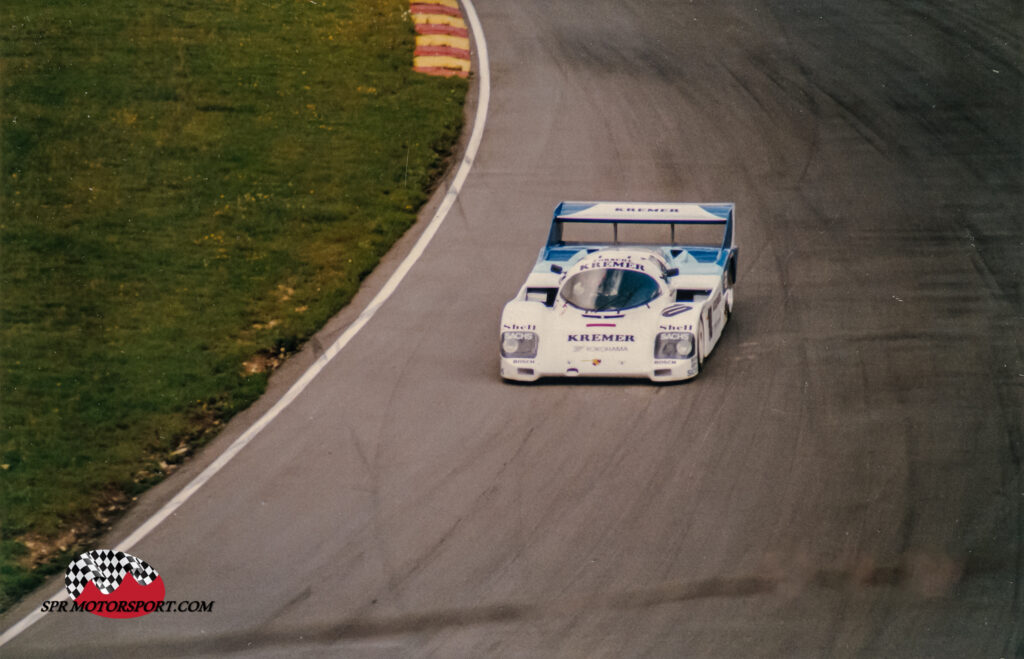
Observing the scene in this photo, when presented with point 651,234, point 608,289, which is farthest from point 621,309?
point 651,234

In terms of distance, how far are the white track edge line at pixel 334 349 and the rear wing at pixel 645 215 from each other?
8.33ft

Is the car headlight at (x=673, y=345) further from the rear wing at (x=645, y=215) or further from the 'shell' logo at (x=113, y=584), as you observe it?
the 'shell' logo at (x=113, y=584)

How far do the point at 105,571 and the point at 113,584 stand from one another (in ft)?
1.04

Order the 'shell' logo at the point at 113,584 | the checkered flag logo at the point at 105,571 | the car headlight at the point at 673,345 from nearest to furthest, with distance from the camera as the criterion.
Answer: the 'shell' logo at the point at 113,584
the checkered flag logo at the point at 105,571
the car headlight at the point at 673,345

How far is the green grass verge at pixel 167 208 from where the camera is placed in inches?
620

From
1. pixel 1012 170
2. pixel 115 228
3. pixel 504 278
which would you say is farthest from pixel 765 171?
pixel 115 228

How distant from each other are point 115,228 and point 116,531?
7423 millimetres

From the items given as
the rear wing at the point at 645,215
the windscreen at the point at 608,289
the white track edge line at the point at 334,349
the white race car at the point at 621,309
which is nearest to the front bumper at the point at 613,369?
the white race car at the point at 621,309

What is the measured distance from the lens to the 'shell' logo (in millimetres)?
12398

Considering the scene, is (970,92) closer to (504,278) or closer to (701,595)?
(504,278)

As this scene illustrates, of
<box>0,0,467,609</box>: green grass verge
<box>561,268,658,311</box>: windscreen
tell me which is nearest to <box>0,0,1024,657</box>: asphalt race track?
<box>0,0,467,609</box>: green grass verge

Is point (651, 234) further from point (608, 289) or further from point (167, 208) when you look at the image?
point (167, 208)

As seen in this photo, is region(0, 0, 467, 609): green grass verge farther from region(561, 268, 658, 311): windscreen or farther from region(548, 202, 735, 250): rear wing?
region(561, 268, 658, 311): windscreen

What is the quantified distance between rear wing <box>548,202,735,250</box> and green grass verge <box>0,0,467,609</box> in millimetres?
3161
